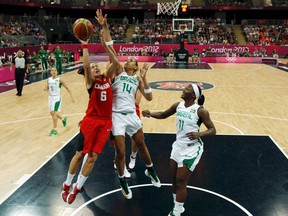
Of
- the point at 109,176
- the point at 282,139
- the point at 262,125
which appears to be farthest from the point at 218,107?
the point at 109,176

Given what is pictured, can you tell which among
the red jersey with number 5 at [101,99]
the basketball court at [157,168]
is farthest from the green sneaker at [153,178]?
the red jersey with number 5 at [101,99]

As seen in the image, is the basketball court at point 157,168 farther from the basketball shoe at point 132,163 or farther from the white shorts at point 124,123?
the white shorts at point 124,123

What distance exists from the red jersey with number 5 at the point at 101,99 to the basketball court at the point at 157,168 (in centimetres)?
134

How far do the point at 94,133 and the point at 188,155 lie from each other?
4.51 ft

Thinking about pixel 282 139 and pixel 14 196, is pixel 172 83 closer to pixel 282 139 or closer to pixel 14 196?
pixel 282 139

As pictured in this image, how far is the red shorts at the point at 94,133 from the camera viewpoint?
4.79 metres

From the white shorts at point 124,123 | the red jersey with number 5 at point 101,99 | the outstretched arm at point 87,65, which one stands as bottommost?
the white shorts at point 124,123

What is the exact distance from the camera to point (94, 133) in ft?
15.7

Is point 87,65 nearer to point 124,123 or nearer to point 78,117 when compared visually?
point 124,123

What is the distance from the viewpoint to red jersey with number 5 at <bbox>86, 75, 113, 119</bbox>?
4.80 metres

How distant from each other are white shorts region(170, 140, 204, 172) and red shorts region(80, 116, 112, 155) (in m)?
1.07

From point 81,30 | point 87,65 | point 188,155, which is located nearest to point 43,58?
point 81,30

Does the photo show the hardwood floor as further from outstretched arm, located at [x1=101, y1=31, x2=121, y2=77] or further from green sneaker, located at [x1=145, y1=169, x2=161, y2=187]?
outstretched arm, located at [x1=101, y1=31, x2=121, y2=77]

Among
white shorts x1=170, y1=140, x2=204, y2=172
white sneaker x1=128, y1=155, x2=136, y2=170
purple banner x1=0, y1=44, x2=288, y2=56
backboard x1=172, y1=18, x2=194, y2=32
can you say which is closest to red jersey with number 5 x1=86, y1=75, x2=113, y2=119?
white shorts x1=170, y1=140, x2=204, y2=172
